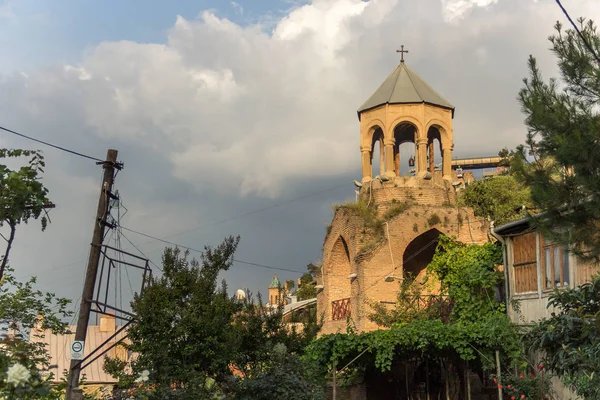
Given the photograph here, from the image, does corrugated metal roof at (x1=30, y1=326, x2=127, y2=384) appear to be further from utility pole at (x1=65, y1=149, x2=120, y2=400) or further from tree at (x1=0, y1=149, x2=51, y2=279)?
tree at (x1=0, y1=149, x2=51, y2=279)

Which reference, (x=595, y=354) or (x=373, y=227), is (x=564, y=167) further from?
(x=373, y=227)

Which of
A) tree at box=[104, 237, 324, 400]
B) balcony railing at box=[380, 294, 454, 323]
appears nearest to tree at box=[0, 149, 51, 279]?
tree at box=[104, 237, 324, 400]

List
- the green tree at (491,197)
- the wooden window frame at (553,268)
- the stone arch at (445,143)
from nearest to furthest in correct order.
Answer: the wooden window frame at (553,268) < the stone arch at (445,143) < the green tree at (491,197)

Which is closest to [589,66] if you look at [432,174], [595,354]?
[595,354]

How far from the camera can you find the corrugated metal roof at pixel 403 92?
1141 inches

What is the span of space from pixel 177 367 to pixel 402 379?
11.7 meters

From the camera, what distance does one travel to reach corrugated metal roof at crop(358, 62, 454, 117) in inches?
1141

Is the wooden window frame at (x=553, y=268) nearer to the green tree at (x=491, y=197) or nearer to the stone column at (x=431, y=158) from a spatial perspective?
the stone column at (x=431, y=158)

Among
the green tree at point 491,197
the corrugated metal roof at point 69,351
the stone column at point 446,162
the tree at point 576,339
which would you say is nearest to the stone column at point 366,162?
the stone column at point 446,162

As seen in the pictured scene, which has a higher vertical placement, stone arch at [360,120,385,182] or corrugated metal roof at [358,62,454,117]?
corrugated metal roof at [358,62,454,117]

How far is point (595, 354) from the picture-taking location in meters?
10.9

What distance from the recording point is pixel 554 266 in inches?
689

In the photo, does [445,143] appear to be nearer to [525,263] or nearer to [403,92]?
[403,92]

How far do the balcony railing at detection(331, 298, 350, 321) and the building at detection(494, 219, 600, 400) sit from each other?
894 centimetres
